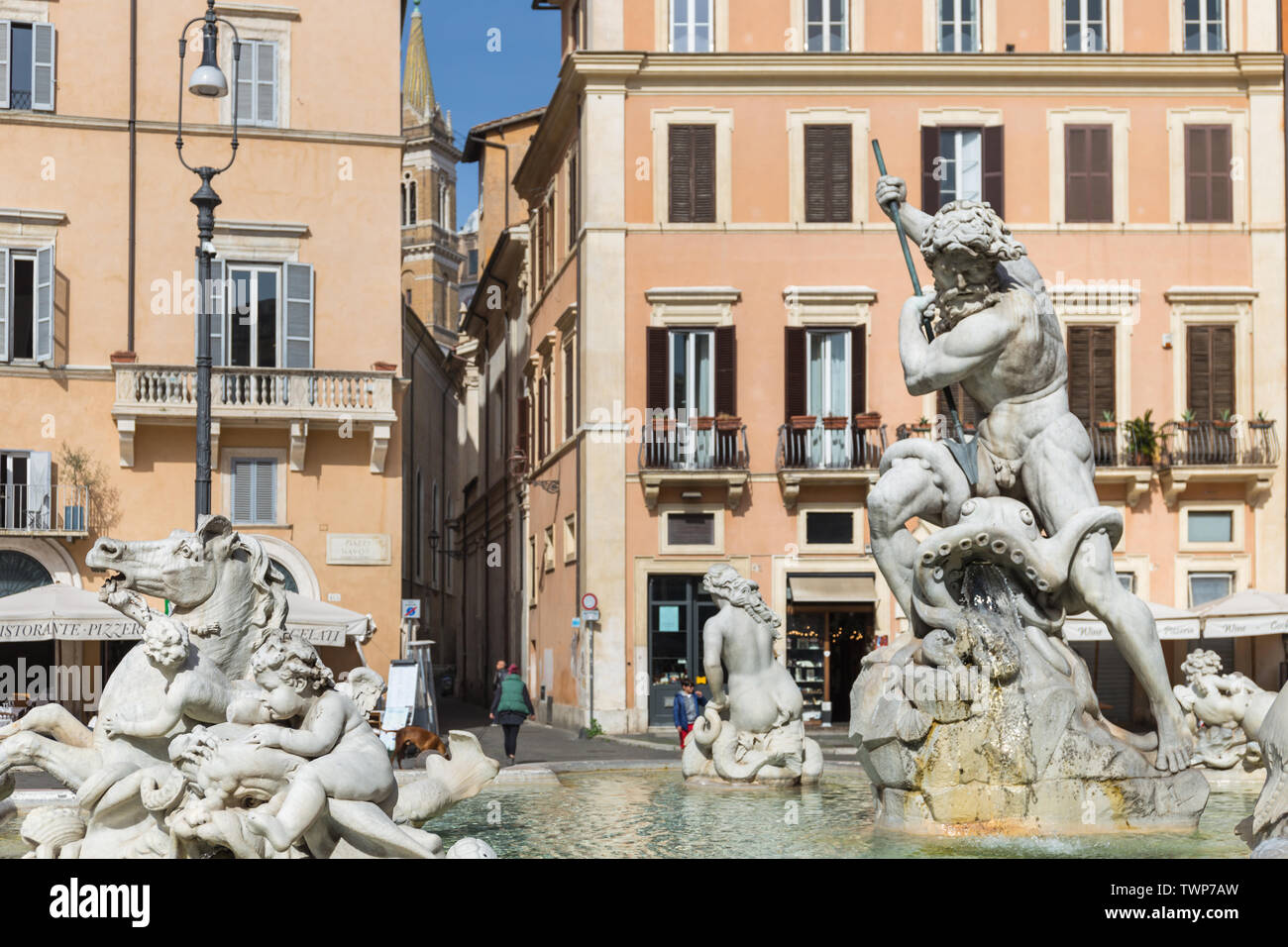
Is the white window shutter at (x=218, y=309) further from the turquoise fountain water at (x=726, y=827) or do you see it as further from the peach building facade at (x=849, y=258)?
the turquoise fountain water at (x=726, y=827)

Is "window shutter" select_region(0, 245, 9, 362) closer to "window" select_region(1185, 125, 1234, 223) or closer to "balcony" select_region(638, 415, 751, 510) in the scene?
"balcony" select_region(638, 415, 751, 510)

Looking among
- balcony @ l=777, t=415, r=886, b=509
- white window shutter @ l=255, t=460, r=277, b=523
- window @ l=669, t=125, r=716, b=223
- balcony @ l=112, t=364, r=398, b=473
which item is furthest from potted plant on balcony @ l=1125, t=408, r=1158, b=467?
white window shutter @ l=255, t=460, r=277, b=523

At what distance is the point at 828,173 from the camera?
32.9 metres

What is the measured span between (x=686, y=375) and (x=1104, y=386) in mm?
7630

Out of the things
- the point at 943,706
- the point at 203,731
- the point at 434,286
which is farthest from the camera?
the point at 434,286

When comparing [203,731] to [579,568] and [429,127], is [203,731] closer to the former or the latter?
[579,568]

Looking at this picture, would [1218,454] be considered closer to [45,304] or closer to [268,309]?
[268,309]

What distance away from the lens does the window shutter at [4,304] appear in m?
29.8

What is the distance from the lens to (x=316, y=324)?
31.2 metres

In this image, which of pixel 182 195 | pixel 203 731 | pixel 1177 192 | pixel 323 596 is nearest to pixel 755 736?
pixel 203 731

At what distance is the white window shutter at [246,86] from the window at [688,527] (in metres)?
10.4

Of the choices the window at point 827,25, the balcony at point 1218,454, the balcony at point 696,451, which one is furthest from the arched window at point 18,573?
the balcony at point 1218,454

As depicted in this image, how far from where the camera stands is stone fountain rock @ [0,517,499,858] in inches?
207

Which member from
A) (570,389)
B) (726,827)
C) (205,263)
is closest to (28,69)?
(570,389)
